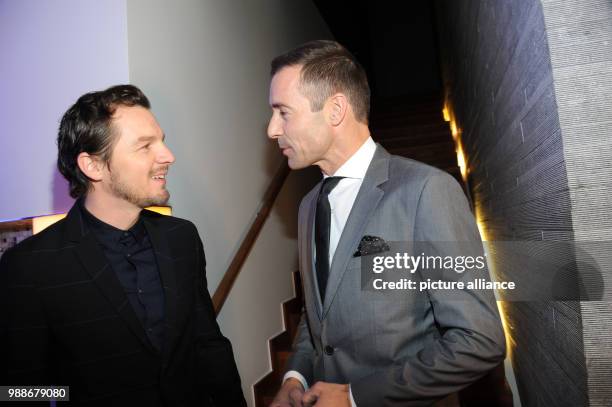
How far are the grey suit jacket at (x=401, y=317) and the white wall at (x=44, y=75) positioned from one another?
1.52 meters

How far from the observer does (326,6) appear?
7062 mm

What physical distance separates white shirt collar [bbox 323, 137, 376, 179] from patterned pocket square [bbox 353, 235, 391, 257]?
0.28 meters

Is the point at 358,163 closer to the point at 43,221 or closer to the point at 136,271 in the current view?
the point at 136,271

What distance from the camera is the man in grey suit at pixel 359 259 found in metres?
0.99

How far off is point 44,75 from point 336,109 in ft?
5.71

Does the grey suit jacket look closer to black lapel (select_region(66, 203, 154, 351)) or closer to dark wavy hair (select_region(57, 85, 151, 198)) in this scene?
black lapel (select_region(66, 203, 154, 351))

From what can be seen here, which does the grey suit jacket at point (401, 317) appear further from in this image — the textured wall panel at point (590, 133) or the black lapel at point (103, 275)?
the black lapel at point (103, 275)

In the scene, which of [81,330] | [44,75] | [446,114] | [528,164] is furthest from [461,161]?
[81,330]

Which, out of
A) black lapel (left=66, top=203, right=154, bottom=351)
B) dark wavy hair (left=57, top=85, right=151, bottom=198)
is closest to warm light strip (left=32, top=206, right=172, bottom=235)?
dark wavy hair (left=57, top=85, right=151, bottom=198)

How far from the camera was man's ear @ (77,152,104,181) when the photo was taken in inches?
61.3

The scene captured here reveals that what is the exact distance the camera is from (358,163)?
135 centimetres

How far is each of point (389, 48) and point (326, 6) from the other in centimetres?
321

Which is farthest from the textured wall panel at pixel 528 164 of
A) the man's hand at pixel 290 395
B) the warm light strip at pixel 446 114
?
the warm light strip at pixel 446 114

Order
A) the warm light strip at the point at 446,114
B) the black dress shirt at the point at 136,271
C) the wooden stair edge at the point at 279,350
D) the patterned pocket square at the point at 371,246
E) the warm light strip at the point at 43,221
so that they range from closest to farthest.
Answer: the patterned pocket square at the point at 371,246 < the black dress shirt at the point at 136,271 < the warm light strip at the point at 43,221 < the wooden stair edge at the point at 279,350 < the warm light strip at the point at 446,114
